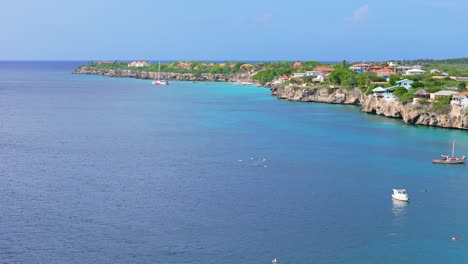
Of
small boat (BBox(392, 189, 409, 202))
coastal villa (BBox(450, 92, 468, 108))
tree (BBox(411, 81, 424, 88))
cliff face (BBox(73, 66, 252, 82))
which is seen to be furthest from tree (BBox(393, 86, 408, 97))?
cliff face (BBox(73, 66, 252, 82))

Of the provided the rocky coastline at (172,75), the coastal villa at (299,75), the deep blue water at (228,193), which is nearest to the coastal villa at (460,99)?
the deep blue water at (228,193)

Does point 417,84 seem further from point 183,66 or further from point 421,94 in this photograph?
point 183,66

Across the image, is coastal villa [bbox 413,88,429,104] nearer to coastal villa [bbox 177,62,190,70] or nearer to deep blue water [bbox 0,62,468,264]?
deep blue water [bbox 0,62,468,264]

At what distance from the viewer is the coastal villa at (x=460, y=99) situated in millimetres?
46562

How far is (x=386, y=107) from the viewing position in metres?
53.9

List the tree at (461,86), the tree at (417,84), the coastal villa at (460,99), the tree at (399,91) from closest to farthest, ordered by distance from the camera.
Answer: the coastal villa at (460,99), the tree at (461,86), the tree at (399,91), the tree at (417,84)

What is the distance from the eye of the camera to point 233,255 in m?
19.5

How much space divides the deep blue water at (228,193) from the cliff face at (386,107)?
150 centimetres

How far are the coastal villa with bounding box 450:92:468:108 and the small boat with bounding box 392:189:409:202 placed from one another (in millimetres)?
22888

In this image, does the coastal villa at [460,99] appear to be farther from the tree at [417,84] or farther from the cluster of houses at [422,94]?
the tree at [417,84]

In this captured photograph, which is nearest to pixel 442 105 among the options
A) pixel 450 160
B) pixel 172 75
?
pixel 450 160

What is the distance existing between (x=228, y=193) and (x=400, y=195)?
693 cm

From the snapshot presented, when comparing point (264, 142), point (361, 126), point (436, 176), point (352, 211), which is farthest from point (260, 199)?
point (361, 126)

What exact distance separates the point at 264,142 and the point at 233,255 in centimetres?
2031
